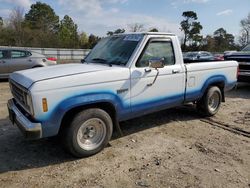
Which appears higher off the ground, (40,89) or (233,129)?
(40,89)

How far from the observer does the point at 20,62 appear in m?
12.1

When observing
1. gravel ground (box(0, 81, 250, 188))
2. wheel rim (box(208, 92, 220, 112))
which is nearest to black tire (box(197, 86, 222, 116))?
wheel rim (box(208, 92, 220, 112))

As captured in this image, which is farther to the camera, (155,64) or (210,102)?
(210,102)

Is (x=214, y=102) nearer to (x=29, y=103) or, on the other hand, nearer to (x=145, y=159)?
(x=145, y=159)

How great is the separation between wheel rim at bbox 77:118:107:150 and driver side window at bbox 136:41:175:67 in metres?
1.26

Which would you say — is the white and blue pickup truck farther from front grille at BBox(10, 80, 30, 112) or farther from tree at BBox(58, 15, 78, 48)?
tree at BBox(58, 15, 78, 48)

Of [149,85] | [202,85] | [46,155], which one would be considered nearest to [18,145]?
[46,155]

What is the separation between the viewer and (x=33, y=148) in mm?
4742

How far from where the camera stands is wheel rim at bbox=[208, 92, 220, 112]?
21.8 ft

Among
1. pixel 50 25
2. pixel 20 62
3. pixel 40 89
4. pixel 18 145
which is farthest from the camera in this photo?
pixel 50 25

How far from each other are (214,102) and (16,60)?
9002mm

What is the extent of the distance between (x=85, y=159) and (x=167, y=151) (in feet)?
4.66

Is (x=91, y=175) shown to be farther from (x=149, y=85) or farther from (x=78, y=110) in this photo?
(x=149, y=85)

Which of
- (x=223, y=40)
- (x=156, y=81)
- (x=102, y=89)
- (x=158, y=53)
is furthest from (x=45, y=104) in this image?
(x=223, y=40)
